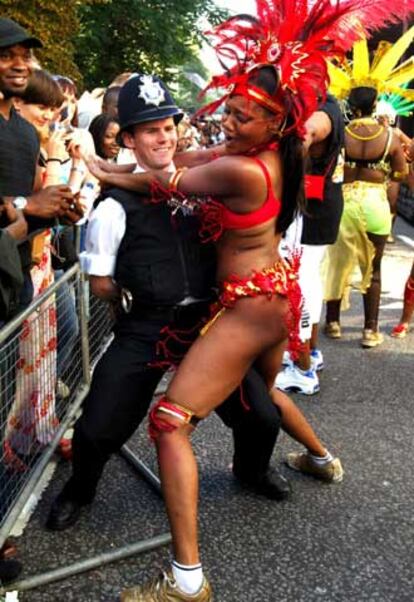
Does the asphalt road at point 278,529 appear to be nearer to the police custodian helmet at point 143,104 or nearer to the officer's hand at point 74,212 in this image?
the officer's hand at point 74,212

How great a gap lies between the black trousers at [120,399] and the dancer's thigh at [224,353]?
29cm

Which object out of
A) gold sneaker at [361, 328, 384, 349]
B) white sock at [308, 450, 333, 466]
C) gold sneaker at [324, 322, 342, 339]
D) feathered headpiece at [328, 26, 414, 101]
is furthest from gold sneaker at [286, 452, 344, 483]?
feathered headpiece at [328, 26, 414, 101]

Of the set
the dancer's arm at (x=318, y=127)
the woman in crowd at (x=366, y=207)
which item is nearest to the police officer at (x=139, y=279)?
the dancer's arm at (x=318, y=127)

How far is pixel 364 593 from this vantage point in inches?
99.0

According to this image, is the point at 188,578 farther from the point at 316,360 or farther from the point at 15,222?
the point at 316,360

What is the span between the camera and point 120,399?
2615 millimetres

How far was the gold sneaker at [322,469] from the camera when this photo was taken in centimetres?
329

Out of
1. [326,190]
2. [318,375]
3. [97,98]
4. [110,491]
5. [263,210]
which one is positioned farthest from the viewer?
[97,98]

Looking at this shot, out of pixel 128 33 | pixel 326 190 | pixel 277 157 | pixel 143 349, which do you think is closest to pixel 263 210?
pixel 277 157

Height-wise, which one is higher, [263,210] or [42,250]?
[263,210]

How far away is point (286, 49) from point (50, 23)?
10.1m

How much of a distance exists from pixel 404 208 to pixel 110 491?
11.0 metres

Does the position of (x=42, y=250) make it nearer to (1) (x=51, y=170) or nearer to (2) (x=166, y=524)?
(1) (x=51, y=170)

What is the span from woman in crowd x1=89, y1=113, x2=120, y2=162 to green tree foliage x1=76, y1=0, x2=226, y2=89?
13.0m
